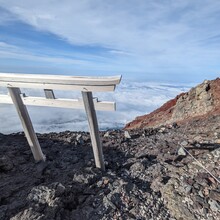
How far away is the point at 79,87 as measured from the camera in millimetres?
3850

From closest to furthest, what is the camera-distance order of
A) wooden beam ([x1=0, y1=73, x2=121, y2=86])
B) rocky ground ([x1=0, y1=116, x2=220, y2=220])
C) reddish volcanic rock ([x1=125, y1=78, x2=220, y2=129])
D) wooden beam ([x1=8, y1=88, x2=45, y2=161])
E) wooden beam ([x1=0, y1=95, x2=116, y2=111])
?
wooden beam ([x1=0, y1=73, x2=121, y2=86])
rocky ground ([x1=0, y1=116, x2=220, y2=220])
wooden beam ([x1=0, y1=95, x2=116, y2=111])
wooden beam ([x1=8, y1=88, x2=45, y2=161])
reddish volcanic rock ([x1=125, y1=78, x2=220, y2=129])

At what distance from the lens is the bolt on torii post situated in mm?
3732

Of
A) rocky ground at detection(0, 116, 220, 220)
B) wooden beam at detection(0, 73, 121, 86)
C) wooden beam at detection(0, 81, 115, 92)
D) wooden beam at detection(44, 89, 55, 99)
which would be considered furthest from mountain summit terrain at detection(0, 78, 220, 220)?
wooden beam at detection(0, 73, 121, 86)

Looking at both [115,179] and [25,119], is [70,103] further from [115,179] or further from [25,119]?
[115,179]

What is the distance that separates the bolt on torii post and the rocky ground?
25.6 inches

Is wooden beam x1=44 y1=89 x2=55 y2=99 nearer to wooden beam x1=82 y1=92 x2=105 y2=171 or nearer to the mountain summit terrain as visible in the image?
wooden beam x1=82 y1=92 x2=105 y2=171

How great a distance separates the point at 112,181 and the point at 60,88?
1.97 meters

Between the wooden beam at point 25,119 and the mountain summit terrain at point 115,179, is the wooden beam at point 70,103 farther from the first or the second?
the mountain summit terrain at point 115,179

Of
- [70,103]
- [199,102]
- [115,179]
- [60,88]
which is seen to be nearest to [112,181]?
[115,179]

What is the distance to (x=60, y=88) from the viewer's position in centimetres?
394

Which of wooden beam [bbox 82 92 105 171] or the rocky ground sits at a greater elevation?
wooden beam [bbox 82 92 105 171]

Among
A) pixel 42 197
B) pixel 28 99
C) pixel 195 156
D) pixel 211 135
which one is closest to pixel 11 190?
pixel 42 197

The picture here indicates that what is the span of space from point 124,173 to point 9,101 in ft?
8.97

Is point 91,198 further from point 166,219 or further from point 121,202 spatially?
point 166,219
